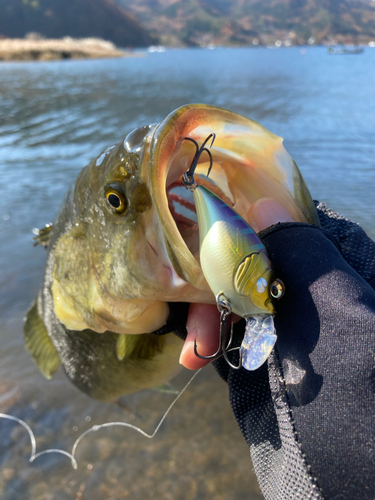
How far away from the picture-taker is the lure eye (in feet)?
3.09

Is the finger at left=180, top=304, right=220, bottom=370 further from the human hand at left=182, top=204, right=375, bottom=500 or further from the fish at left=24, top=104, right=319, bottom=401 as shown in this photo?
the human hand at left=182, top=204, right=375, bottom=500

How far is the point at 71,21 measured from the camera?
314ft

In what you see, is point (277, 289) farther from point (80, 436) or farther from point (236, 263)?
point (80, 436)

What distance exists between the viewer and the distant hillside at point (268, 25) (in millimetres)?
143625

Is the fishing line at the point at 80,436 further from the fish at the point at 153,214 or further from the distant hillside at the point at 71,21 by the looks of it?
the distant hillside at the point at 71,21

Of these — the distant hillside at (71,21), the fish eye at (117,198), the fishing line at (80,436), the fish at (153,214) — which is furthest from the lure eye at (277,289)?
the distant hillside at (71,21)

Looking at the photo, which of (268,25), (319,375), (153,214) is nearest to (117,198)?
(153,214)

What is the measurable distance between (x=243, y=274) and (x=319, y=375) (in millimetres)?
322

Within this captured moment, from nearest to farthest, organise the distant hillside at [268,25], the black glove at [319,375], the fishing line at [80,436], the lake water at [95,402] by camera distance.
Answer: the black glove at [319,375], the lake water at [95,402], the fishing line at [80,436], the distant hillside at [268,25]

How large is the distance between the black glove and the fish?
0.22 m

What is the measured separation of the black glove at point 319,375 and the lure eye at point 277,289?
0.04 meters

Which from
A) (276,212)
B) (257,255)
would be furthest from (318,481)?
(276,212)

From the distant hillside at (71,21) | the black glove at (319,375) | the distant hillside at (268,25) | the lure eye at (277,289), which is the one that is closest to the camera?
the black glove at (319,375)

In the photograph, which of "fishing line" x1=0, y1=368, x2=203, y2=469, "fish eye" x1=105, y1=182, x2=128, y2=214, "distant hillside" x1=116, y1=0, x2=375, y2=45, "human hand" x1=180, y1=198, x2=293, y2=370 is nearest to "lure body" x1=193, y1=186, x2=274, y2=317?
"human hand" x1=180, y1=198, x2=293, y2=370
